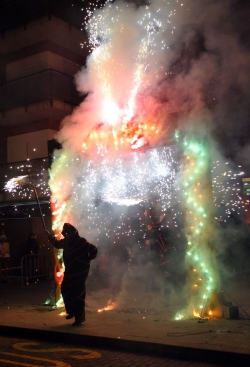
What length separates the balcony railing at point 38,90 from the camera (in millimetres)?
13909

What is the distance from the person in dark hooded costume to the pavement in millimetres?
316

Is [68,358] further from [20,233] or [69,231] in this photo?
[20,233]

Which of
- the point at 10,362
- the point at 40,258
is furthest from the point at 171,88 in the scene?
the point at 40,258

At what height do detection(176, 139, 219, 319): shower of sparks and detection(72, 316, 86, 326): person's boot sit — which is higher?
detection(176, 139, 219, 319): shower of sparks

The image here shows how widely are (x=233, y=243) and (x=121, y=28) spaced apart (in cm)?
603

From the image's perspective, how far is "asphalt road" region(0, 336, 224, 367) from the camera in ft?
15.9

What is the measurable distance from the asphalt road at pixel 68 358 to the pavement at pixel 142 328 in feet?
0.42

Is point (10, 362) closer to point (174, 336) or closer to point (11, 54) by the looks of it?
point (174, 336)

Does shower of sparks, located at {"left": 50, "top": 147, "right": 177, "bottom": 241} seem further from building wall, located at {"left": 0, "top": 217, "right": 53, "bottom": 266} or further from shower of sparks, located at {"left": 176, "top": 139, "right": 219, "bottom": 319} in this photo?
shower of sparks, located at {"left": 176, "top": 139, "right": 219, "bottom": 319}

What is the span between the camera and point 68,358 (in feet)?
16.9

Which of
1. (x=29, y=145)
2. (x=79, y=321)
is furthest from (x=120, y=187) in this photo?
(x=79, y=321)

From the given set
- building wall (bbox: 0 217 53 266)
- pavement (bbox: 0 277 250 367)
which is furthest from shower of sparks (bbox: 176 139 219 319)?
building wall (bbox: 0 217 53 266)

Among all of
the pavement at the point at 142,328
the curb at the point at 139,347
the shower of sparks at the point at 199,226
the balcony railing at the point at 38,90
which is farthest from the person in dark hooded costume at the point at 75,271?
the balcony railing at the point at 38,90

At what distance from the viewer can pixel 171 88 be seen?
7949 millimetres
